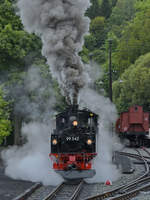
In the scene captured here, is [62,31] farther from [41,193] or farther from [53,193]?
[53,193]

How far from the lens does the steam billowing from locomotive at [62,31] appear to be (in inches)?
629

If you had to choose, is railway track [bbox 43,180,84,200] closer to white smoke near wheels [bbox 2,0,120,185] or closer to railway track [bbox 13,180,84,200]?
railway track [bbox 13,180,84,200]

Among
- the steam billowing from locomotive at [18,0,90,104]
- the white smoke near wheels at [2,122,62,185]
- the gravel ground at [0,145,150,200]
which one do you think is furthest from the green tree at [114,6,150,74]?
the gravel ground at [0,145,150,200]

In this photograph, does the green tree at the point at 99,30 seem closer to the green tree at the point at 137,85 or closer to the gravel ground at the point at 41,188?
the green tree at the point at 137,85

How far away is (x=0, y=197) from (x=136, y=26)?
3876 cm

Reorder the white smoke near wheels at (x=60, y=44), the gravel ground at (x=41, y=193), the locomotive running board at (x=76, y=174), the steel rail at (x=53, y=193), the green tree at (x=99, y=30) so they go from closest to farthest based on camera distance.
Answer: the steel rail at (x=53, y=193) → the gravel ground at (x=41, y=193) → the locomotive running board at (x=76, y=174) → the white smoke near wheels at (x=60, y=44) → the green tree at (x=99, y=30)

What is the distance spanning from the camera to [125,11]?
90188 millimetres

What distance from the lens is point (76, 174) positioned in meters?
14.2

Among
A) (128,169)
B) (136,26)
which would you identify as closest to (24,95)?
(128,169)

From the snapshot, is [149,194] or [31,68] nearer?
[149,194]

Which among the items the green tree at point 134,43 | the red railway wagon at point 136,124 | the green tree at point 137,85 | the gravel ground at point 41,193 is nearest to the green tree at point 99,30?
the green tree at point 134,43

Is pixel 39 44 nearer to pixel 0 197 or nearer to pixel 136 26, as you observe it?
pixel 0 197

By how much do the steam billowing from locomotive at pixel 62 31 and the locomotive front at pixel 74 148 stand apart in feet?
8.76

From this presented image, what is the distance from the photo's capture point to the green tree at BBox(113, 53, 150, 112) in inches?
1485
